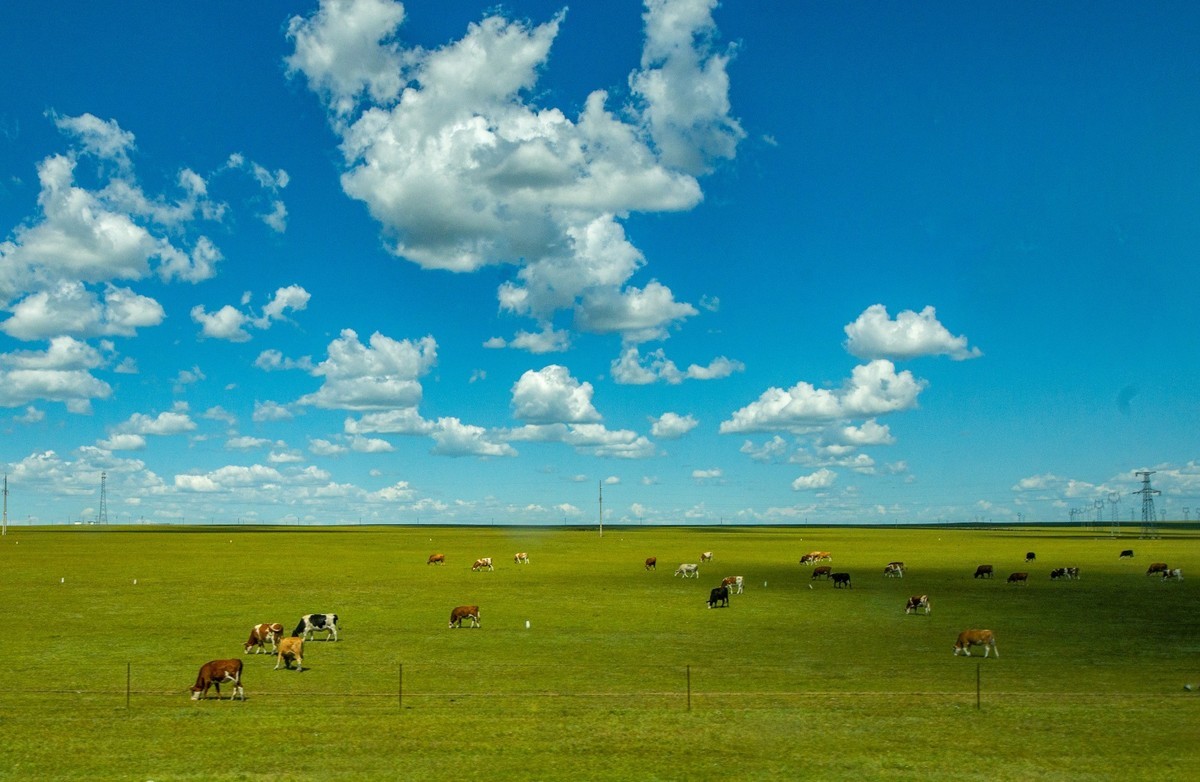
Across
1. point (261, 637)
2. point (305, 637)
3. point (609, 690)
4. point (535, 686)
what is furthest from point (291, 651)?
point (609, 690)

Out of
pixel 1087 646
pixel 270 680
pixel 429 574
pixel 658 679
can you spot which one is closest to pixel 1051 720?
pixel 658 679

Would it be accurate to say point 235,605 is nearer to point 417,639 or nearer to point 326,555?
point 417,639

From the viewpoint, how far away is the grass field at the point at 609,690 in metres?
22.0

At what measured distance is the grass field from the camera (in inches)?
866

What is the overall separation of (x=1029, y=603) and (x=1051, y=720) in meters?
32.7

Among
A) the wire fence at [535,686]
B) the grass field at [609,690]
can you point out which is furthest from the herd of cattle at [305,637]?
the grass field at [609,690]

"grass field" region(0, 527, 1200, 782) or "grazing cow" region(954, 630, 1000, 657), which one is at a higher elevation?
"grazing cow" region(954, 630, 1000, 657)

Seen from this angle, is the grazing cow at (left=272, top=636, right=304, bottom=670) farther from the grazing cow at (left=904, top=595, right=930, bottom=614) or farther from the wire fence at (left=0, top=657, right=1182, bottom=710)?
the grazing cow at (left=904, top=595, right=930, bottom=614)

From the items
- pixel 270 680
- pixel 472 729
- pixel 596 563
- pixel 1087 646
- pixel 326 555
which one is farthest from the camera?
pixel 326 555

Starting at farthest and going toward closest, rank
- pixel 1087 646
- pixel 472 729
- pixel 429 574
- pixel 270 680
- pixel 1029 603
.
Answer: pixel 429 574 → pixel 1029 603 → pixel 1087 646 → pixel 270 680 → pixel 472 729

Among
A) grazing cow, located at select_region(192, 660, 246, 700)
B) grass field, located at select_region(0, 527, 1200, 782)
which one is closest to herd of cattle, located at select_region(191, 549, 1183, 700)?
grazing cow, located at select_region(192, 660, 246, 700)

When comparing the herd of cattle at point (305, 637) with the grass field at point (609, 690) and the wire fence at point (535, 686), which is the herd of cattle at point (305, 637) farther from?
the grass field at point (609, 690)

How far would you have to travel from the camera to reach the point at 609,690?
29625 mm

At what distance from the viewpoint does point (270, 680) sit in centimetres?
3134
